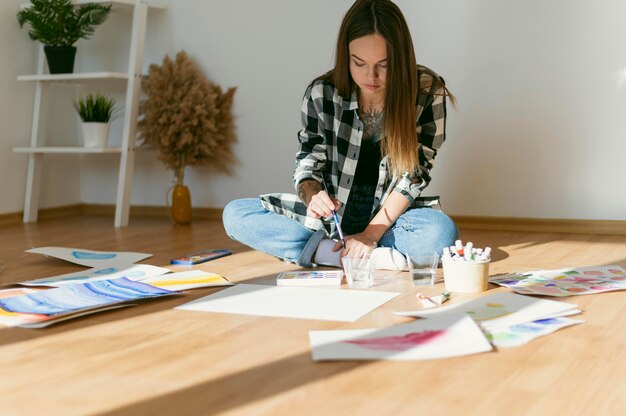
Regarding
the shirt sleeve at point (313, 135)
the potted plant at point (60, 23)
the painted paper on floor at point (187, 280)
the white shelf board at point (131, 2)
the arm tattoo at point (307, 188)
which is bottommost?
the painted paper on floor at point (187, 280)

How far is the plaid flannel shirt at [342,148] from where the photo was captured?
2164mm

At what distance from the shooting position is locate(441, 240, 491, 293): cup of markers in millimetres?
1770

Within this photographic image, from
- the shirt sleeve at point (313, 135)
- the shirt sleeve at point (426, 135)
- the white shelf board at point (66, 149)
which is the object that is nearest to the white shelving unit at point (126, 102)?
the white shelf board at point (66, 149)

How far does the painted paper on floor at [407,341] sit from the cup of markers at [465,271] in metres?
0.31

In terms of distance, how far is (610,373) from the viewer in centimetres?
120

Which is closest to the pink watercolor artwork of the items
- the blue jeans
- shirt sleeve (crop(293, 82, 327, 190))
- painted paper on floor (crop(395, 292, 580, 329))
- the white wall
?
painted paper on floor (crop(395, 292, 580, 329))

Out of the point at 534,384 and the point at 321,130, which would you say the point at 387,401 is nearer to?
the point at 534,384

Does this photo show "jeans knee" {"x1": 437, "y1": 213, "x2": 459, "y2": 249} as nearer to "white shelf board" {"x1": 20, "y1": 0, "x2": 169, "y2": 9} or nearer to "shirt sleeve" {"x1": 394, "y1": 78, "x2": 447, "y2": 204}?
"shirt sleeve" {"x1": 394, "y1": 78, "x2": 447, "y2": 204}

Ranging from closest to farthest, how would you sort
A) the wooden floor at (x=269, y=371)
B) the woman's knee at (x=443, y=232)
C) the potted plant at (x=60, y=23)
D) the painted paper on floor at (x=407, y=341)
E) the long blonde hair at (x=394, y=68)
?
the wooden floor at (x=269, y=371) < the painted paper on floor at (x=407, y=341) < the long blonde hair at (x=394, y=68) < the woman's knee at (x=443, y=232) < the potted plant at (x=60, y=23)

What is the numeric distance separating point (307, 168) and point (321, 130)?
13cm

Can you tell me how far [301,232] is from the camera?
2182mm

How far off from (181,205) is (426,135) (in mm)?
1370

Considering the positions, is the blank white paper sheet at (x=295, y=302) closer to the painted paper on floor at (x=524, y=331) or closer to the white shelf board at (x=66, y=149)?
the painted paper on floor at (x=524, y=331)

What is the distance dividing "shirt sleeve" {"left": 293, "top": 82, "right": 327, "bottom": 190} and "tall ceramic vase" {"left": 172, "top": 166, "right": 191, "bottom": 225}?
44.7 inches
